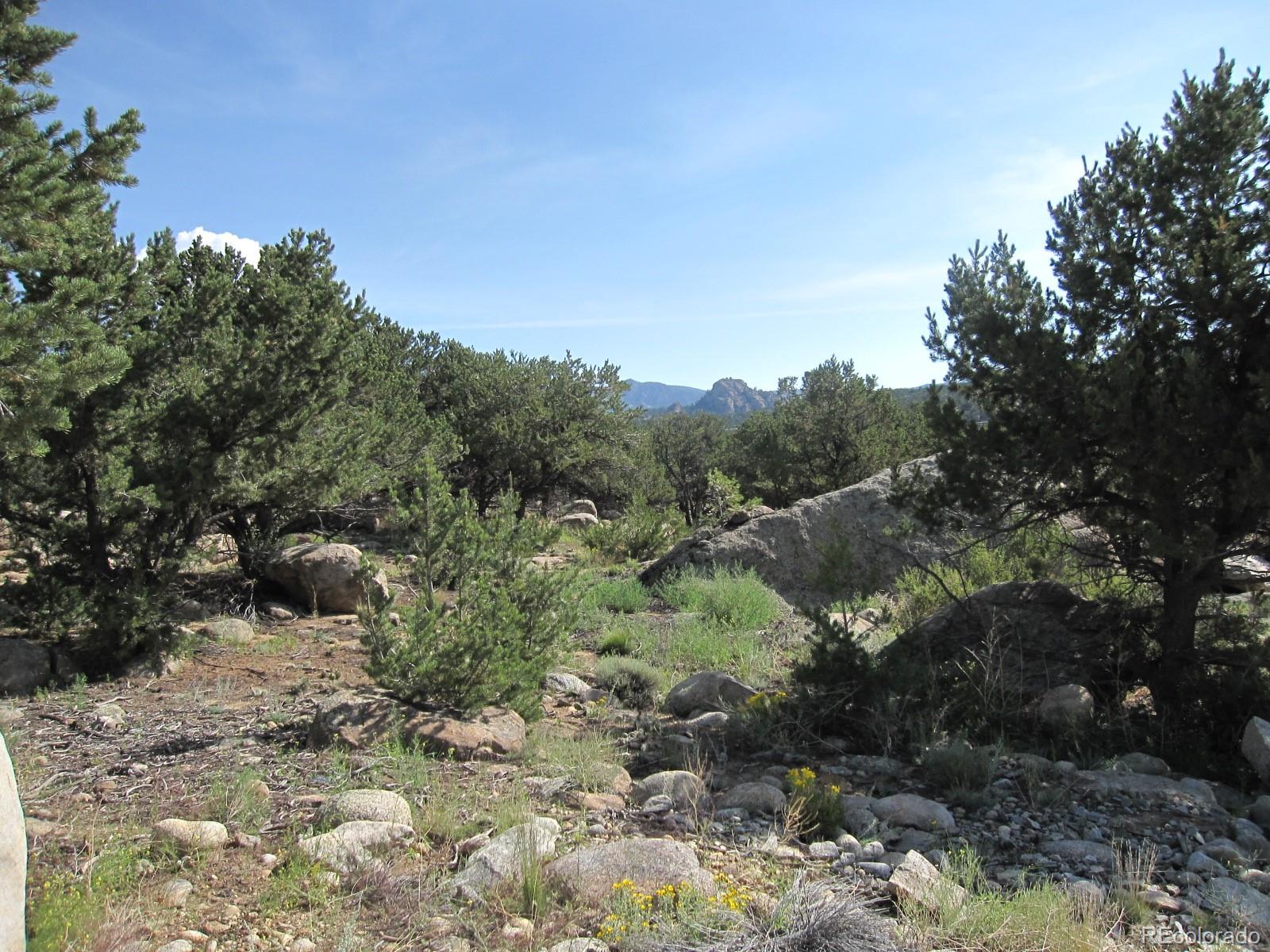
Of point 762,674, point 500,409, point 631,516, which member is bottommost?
point 762,674

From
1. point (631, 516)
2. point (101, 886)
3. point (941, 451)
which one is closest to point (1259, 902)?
point (941, 451)

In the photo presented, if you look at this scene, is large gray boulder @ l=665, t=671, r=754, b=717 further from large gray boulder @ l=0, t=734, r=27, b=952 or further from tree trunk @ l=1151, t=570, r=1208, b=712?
large gray boulder @ l=0, t=734, r=27, b=952

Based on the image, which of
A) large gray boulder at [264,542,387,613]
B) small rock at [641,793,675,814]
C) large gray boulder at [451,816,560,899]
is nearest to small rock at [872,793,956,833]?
small rock at [641,793,675,814]

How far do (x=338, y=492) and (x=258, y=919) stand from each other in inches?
280

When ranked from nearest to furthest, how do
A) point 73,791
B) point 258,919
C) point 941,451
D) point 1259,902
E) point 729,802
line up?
point 258,919 < point 1259,902 < point 73,791 < point 729,802 < point 941,451

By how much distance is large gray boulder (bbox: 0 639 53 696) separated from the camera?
6422 millimetres

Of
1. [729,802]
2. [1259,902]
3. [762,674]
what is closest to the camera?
[1259,902]

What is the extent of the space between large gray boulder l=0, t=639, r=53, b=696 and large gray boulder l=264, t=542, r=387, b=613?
2.94m

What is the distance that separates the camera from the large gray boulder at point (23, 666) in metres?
6.42

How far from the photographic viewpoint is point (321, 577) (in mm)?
9625

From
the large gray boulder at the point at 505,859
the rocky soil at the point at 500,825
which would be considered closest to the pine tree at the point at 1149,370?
the rocky soil at the point at 500,825

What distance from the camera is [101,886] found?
3027mm

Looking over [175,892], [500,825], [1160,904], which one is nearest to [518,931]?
[500,825]

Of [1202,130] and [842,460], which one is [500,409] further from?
[1202,130]
